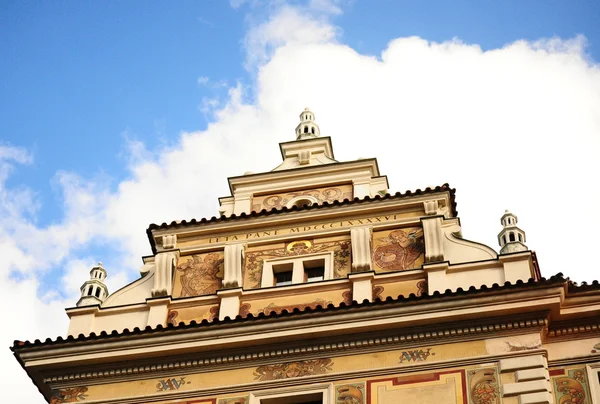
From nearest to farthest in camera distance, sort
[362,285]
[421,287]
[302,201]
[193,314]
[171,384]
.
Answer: [171,384], [421,287], [362,285], [193,314], [302,201]

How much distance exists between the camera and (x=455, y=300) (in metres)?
20.8

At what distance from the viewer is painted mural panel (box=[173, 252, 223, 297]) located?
23188mm

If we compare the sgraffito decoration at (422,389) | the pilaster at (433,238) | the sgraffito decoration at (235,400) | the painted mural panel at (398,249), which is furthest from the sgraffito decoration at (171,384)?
the pilaster at (433,238)

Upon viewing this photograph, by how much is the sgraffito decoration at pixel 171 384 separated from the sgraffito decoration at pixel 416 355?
153 inches

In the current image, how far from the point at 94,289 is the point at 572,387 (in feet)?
30.7

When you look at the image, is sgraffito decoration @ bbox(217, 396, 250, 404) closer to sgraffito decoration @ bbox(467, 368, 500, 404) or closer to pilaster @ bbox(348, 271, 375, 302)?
pilaster @ bbox(348, 271, 375, 302)

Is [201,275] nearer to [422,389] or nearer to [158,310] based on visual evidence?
[158,310]

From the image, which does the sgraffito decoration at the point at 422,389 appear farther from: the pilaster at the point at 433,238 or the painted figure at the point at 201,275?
the painted figure at the point at 201,275

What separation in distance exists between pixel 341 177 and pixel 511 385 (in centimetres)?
757

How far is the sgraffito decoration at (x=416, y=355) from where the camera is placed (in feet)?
67.3

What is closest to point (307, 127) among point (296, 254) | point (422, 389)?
point (296, 254)

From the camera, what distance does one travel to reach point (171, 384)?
69.8 feet

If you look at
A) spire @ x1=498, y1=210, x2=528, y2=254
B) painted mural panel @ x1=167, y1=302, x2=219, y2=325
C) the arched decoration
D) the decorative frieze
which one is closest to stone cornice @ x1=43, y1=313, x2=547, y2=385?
the decorative frieze

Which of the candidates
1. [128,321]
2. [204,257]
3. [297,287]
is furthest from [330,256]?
[128,321]
